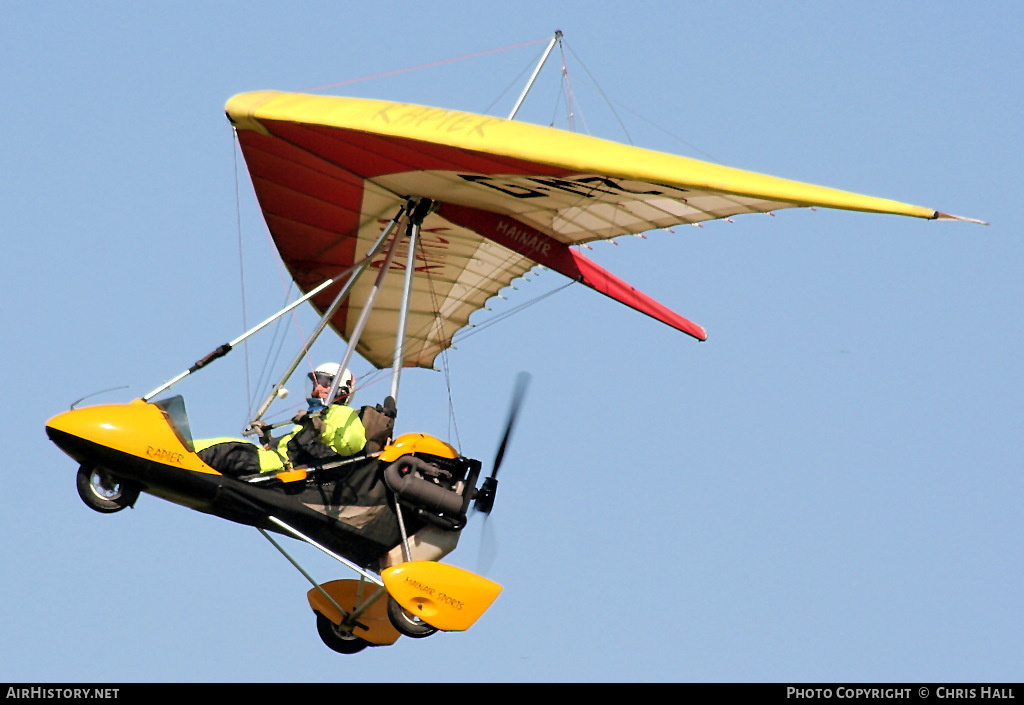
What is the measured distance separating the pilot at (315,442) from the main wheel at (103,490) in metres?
0.80

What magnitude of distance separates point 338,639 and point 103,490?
3920mm

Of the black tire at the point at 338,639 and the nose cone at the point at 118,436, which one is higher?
the nose cone at the point at 118,436

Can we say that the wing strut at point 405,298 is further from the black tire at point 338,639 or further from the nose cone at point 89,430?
the black tire at point 338,639

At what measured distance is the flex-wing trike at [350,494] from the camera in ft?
60.1

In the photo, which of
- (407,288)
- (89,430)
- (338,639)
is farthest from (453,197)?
(338,639)

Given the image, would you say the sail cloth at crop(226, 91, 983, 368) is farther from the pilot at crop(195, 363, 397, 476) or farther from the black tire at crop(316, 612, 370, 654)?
the black tire at crop(316, 612, 370, 654)

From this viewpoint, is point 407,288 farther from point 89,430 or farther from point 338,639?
point 338,639

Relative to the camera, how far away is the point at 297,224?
875 inches

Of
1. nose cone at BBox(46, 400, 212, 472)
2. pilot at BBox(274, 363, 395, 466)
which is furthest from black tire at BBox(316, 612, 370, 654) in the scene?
nose cone at BBox(46, 400, 212, 472)

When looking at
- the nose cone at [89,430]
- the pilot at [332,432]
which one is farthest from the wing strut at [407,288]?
the nose cone at [89,430]

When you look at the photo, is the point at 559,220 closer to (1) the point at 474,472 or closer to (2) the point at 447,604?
(1) the point at 474,472
